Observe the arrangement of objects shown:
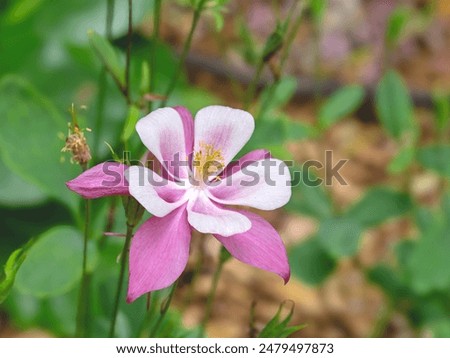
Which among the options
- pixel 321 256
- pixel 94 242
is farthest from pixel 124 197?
pixel 321 256

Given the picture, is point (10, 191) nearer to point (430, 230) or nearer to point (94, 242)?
point (94, 242)

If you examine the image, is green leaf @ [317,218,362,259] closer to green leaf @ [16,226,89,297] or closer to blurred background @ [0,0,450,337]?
blurred background @ [0,0,450,337]

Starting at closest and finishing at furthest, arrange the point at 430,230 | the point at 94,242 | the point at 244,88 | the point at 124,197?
the point at 124,197
the point at 94,242
the point at 430,230
the point at 244,88

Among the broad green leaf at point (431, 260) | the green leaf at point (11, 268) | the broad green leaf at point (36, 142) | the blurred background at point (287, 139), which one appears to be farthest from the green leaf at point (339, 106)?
the green leaf at point (11, 268)

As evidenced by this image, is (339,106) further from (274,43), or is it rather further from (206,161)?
(206,161)

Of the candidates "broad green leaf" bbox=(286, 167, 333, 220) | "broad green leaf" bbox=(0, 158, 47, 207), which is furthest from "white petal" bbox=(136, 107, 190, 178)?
"broad green leaf" bbox=(0, 158, 47, 207)

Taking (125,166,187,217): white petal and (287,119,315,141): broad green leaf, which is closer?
(125,166,187,217): white petal

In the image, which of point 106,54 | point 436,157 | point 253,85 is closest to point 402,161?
point 436,157
